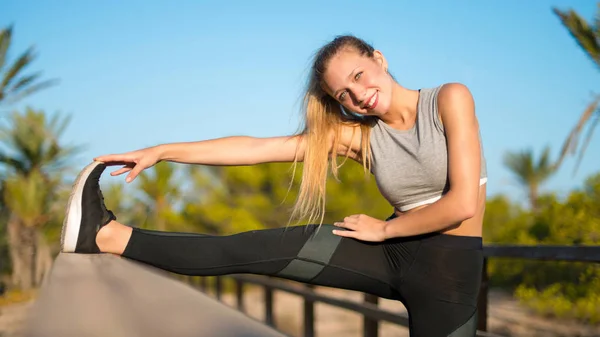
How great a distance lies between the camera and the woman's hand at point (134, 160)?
2740 mm

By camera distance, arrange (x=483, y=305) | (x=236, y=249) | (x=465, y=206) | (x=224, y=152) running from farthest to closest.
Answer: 1. (x=483, y=305)
2. (x=224, y=152)
3. (x=236, y=249)
4. (x=465, y=206)

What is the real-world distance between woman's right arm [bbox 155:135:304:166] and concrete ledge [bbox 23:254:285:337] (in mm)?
499

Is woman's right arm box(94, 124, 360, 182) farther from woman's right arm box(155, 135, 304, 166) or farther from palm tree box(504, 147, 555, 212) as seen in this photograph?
palm tree box(504, 147, 555, 212)

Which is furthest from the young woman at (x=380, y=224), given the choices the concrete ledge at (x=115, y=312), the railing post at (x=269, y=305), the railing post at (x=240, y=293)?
the railing post at (x=240, y=293)

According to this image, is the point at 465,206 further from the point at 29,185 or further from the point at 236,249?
the point at 29,185

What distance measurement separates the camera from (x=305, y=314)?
21.1ft

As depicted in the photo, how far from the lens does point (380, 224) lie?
2.73 m

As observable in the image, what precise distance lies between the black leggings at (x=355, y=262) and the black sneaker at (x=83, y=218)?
0.42ft

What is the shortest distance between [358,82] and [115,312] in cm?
472

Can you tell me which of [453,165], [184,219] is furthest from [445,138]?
[184,219]

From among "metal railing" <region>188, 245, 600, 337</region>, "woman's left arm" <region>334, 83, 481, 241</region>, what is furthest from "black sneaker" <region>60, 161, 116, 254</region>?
"metal railing" <region>188, 245, 600, 337</region>

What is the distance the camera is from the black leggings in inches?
104

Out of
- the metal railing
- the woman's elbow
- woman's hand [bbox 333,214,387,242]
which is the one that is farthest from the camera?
the metal railing

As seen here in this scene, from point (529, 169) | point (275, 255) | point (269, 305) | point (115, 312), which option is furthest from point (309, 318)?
point (529, 169)
